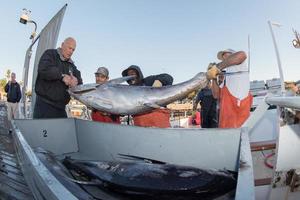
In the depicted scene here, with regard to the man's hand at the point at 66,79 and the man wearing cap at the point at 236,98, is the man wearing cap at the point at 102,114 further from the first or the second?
the man wearing cap at the point at 236,98

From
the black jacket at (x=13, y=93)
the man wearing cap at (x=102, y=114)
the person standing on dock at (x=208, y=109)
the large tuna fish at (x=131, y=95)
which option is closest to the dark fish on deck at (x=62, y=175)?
the large tuna fish at (x=131, y=95)

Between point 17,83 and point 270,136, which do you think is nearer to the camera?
point 270,136

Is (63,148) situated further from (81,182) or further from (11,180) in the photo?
(81,182)

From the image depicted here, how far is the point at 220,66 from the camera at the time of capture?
3.73m

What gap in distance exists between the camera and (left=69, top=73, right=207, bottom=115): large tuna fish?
12.4ft

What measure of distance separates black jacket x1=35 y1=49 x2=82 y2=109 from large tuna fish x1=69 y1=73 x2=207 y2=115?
A: 0.88 meters

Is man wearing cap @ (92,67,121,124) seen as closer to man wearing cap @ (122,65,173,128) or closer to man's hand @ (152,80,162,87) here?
man wearing cap @ (122,65,173,128)

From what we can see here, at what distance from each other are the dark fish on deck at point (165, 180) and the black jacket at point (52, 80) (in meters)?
2.49

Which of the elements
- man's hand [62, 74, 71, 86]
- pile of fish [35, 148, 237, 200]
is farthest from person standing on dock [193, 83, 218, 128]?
pile of fish [35, 148, 237, 200]

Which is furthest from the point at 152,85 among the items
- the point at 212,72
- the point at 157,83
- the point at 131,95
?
the point at 212,72

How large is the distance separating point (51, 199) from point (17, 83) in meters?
12.8

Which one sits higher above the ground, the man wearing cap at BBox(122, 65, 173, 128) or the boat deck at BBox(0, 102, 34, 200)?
the man wearing cap at BBox(122, 65, 173, 128)

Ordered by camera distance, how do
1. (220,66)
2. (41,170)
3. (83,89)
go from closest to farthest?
(41,170) → (220,66) → (83,89)

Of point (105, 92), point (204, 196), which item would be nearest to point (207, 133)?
point (204, 196)
